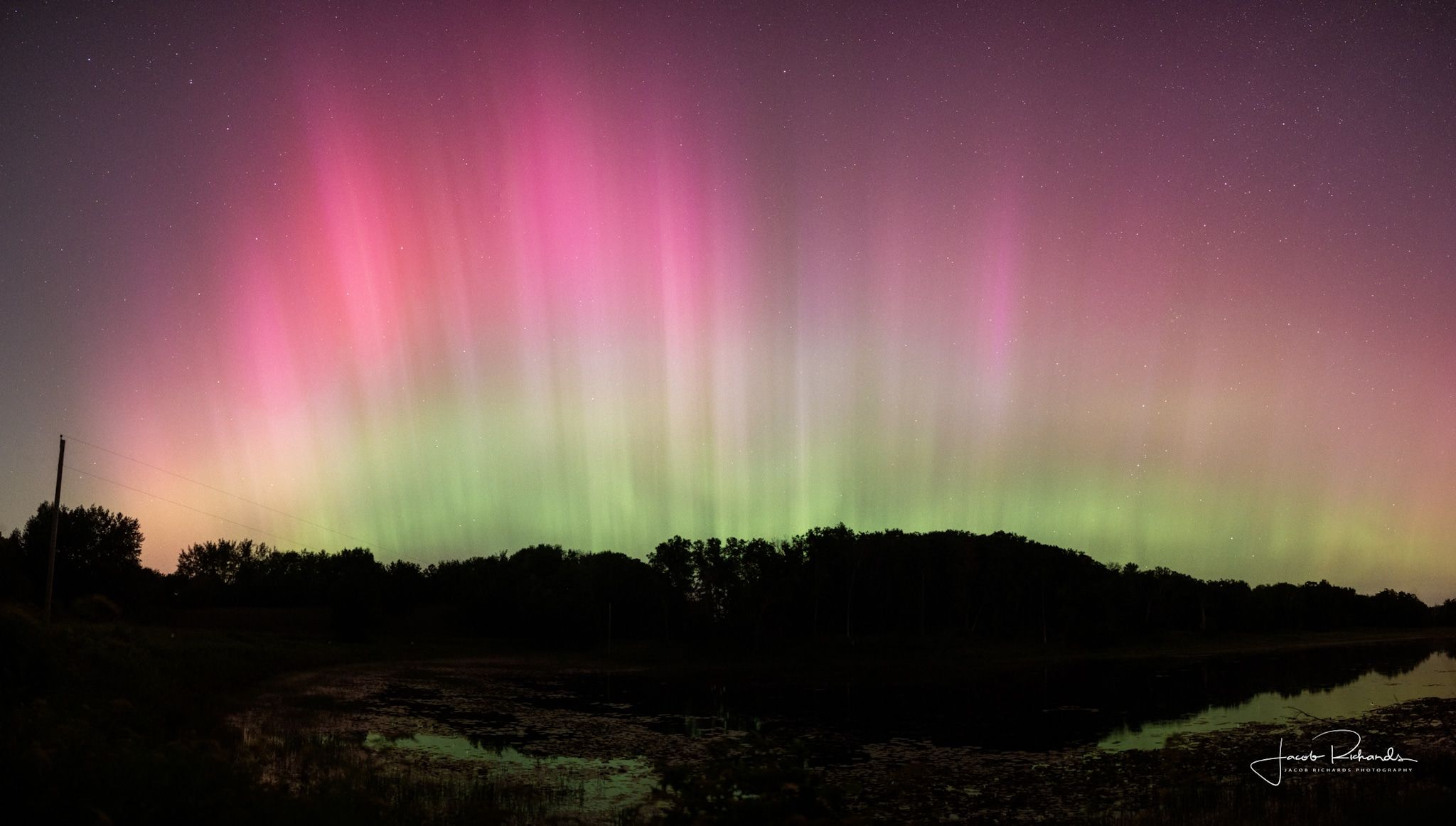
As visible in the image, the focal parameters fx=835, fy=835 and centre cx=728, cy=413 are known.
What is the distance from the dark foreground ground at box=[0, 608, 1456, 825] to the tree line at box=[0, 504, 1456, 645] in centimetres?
6493

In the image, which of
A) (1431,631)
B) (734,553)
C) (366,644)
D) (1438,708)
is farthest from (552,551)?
(1431,631)

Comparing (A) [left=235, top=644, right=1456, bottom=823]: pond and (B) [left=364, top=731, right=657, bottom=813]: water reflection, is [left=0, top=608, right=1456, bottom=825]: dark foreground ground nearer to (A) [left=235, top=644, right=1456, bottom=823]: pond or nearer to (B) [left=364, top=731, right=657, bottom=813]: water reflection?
(A) [left=235, top=644, right=1456, bottom=823]: pond

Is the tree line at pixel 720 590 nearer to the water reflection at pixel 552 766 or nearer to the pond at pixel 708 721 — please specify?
the pond at pixel 708 721

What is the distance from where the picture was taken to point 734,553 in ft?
425

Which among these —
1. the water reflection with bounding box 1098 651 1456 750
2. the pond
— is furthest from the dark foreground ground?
the water reflection with bounding box 1098 651 1456 750

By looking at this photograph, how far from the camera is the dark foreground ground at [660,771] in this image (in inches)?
472

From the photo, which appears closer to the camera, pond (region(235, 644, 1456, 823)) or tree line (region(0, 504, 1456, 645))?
pond (region(235, 644, 1456, 823))

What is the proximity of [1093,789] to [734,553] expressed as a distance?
356ft

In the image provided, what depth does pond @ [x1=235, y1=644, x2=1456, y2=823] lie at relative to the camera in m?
21.8

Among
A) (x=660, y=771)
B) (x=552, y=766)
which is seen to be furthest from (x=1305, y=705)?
(x=552, y=766)

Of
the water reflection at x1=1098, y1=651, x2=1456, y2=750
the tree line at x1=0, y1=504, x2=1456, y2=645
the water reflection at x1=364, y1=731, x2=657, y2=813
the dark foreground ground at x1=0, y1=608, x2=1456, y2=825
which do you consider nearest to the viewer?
the dark foreground ground at x1=0, y1=608, x2=1456, y2=825

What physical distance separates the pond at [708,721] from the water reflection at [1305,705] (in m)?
0.19

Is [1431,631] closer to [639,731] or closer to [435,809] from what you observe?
[639,731]

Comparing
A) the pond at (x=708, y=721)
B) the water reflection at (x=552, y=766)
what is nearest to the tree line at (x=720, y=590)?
the pond at (x=708, y=721)
